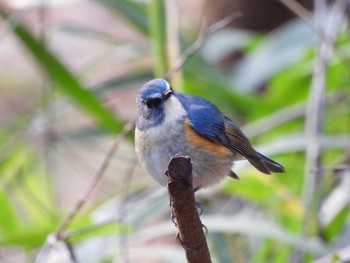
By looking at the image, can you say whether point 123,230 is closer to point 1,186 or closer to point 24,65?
point 1,186

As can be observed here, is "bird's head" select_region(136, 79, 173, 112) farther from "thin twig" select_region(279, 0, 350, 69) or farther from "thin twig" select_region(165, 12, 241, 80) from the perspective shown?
"thin twig" select_region(279, 0, 350, 69)

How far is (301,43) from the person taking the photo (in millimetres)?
4777

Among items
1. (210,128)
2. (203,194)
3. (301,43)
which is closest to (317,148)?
(203,194)

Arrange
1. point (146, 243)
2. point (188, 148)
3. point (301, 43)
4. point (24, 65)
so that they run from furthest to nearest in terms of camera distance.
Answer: point (24, 65), point (146, 243), point (301, 43), point (188, 148)

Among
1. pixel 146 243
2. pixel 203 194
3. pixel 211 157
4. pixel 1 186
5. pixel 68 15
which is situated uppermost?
pixel 68 15

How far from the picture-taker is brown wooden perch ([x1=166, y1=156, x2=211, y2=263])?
200 cm

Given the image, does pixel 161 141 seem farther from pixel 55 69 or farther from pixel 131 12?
pixel 131 12

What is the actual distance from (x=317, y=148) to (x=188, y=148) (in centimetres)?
105

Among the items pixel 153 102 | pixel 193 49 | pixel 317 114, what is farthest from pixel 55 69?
pixel 153 102

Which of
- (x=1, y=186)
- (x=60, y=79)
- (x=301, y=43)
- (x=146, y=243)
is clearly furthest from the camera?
(x=146, y=243)

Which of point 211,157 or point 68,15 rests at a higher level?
point 68,15

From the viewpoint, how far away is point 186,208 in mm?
2039

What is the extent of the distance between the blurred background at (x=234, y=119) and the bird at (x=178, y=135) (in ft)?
1.13

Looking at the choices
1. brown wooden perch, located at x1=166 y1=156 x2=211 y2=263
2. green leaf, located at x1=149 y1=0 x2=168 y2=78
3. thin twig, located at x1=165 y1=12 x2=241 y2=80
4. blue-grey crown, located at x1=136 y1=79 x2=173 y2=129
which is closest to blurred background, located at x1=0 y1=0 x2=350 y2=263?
green leaf, located at x1=149 y1=0 x2=168 y2=78
